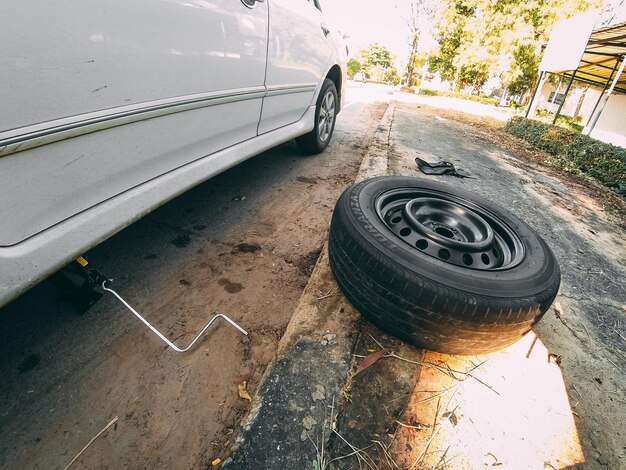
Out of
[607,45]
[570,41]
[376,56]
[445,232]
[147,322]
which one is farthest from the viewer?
[376,56]

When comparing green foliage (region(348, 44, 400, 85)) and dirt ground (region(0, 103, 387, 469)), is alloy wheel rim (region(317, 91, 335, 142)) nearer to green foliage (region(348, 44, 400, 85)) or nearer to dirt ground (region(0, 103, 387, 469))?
dirt ground (region(0, 103, 387, 469))

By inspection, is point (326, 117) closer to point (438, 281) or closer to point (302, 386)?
point (438, 281)

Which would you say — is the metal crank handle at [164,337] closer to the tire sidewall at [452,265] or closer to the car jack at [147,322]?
the car jack at [147,322]

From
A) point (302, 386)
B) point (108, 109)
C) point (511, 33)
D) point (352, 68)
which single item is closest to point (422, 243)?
point (302, 386)

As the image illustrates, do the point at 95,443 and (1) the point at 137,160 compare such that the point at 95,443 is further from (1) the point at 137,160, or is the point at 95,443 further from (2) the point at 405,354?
(2) the point at 405,354

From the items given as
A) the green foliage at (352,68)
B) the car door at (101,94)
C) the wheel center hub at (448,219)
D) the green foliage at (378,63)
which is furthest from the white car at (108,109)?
the green foliage at (352,68)

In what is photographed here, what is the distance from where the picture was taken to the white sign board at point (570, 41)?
312 inches

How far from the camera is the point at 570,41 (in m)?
8.64

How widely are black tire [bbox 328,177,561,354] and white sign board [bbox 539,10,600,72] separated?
9.99 meters

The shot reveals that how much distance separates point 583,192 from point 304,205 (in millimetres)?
4551

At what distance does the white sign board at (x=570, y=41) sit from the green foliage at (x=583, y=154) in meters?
2.03

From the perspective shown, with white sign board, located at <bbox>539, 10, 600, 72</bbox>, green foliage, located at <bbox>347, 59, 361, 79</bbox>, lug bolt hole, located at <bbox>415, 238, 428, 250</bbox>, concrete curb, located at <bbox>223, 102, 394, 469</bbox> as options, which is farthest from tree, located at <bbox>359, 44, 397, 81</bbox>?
concrete curb, located at <bbox>223, 102, 394, 469</bbox>

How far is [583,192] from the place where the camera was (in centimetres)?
459

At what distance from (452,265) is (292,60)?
2.06 meters
